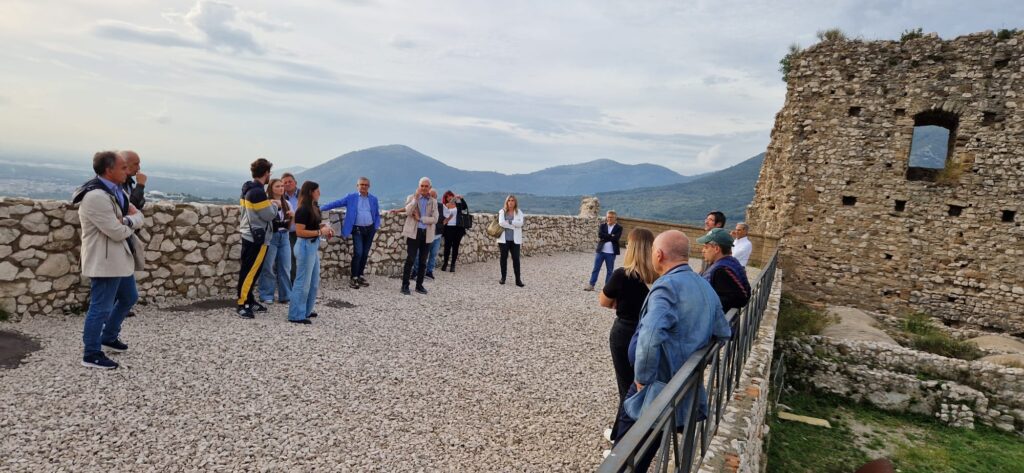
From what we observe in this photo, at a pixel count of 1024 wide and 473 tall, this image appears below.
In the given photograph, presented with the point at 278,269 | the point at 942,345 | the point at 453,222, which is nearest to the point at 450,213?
the point at 453,222

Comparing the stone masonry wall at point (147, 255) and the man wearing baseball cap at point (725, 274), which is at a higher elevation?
the man wearing baseball cap at point (725, 274)

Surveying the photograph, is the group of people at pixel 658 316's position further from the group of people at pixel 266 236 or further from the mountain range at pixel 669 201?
the mountain range at pixel 669 201

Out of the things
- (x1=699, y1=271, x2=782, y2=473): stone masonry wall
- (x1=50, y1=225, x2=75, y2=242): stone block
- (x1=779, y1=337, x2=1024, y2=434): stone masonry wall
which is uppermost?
(x1=50, y1=225, x2=75, y2=242): stone block

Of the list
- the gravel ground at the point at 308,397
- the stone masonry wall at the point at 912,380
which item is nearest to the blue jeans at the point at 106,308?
the gravel ground at the point at 308,397

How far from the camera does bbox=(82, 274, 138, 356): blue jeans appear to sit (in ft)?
14.0

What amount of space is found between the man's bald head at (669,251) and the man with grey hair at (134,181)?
4635 mm

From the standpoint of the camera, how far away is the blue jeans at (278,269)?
6.69 m

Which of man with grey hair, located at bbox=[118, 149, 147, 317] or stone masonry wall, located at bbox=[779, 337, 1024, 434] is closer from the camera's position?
man with grey hair, located at bbox=[118, 149, 147, 317]

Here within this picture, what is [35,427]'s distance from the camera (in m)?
3.37

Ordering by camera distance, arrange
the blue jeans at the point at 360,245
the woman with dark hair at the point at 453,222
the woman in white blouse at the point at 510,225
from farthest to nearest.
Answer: the woman with dark hair at the point at 453,222 → the woman in white blouse at the point at 510,225 → the blue jeans at the point at 360,245

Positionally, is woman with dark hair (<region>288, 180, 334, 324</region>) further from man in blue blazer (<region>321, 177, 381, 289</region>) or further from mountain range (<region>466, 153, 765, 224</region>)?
mountain range (<region>466, 153, 765, 224</region>)

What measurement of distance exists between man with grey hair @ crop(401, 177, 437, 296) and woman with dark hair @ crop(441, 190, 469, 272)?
1634 mm

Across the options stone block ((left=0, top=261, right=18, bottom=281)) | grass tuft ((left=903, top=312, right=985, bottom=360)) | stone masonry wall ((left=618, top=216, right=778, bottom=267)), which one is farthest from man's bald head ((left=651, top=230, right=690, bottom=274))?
grass tuft ((left=903, top=312, right=985, bottom=360))

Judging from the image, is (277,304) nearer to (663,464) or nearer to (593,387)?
(593,387)
